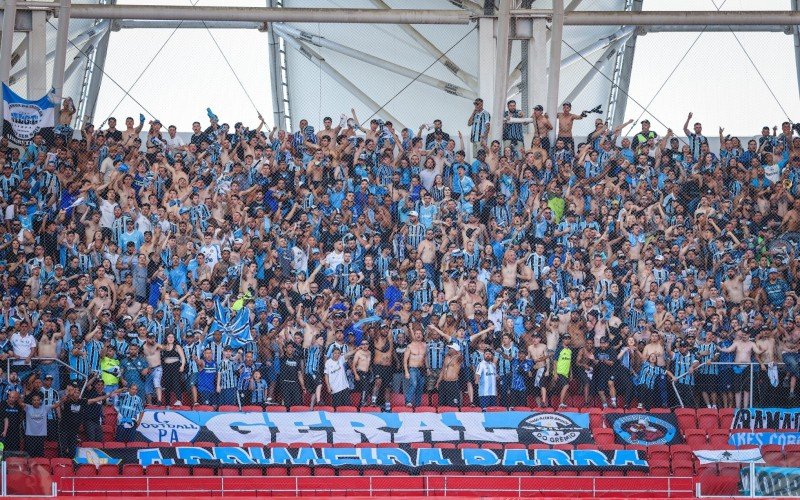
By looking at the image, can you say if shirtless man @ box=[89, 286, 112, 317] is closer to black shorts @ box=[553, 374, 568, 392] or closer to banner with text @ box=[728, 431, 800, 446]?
black shorts @ box=[553, 374, 568, 392]

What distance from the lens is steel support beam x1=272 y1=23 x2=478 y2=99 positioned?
→ 3303 cm

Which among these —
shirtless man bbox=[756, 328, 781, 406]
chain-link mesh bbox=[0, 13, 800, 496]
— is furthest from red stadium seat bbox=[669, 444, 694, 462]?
shirtless man bbox=[756, 328, 781, 406]

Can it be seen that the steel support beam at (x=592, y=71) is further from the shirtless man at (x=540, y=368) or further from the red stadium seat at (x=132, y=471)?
the red stadium seat at (x=132, y=471)

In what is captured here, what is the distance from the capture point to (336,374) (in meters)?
23.9

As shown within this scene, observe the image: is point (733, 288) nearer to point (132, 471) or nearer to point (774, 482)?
point (774, 482)

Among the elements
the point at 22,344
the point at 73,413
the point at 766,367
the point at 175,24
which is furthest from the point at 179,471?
the point at 175,24

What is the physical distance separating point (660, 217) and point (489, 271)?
3.90 metres

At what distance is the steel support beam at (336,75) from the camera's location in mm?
34000

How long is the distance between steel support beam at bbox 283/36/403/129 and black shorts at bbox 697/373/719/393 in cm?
1239

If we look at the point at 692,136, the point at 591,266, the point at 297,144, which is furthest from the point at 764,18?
the point at 297,144

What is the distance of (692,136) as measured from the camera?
29453 mm

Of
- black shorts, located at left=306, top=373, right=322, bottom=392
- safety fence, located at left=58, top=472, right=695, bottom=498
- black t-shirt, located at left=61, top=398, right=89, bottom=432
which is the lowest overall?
safety fence, located at left=58, top=472, right=695, bottom=498

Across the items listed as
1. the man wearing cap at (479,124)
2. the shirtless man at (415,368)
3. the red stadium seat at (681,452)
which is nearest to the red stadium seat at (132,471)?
the shirtless man at (415,368)

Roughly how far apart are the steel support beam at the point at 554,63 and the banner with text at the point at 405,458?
8.72 metres
